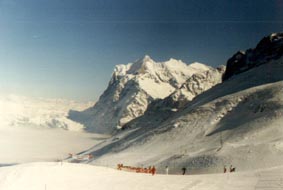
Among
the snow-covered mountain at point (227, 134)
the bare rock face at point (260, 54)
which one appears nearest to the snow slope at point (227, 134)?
the snow-covered mountain at point (227, 134)

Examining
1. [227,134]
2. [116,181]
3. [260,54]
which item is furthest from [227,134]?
[260,54]

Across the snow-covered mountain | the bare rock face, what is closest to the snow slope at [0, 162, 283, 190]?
the snow-covered mountain

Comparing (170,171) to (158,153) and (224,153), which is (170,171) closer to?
(224,153)

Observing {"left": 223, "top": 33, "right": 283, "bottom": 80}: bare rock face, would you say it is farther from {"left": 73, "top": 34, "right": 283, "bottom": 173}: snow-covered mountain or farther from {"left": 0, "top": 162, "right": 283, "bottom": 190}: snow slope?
{"left": 0, "top": 162, "right": 283, "bottom": 190}: snow slope

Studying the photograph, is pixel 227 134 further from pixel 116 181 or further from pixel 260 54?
pixel 260 54

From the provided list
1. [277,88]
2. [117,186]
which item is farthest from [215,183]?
[277,88]
